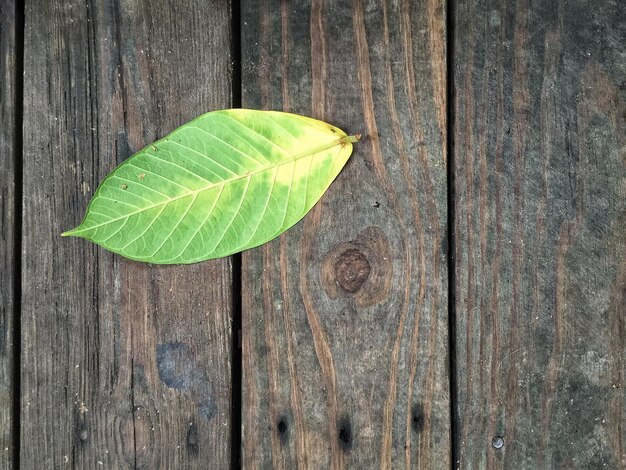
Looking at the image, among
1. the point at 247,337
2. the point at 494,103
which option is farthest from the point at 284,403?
the point at 494,103

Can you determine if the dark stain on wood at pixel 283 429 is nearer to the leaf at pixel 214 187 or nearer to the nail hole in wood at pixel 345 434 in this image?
the nail hole in wood at pixel 345 434

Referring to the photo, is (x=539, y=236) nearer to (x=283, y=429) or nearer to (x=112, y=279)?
(x=283, y=429)

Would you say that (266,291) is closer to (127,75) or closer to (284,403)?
(284,403)

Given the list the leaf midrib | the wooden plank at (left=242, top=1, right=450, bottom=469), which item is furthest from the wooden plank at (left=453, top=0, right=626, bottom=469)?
the leaf midrib

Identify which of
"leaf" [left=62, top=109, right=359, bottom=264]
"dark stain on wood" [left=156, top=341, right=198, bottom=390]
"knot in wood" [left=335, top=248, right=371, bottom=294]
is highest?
"leaf" [left=62, top=109, right=359, bottom=264]

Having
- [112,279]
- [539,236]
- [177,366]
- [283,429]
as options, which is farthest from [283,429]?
[539,236]

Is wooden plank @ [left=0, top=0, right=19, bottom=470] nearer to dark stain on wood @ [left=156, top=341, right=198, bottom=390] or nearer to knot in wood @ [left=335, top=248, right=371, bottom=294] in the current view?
dark stain on wood @ [left=156, top=341, right=198, bottom=390]

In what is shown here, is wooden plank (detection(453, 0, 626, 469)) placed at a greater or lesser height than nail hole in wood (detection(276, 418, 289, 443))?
greater
